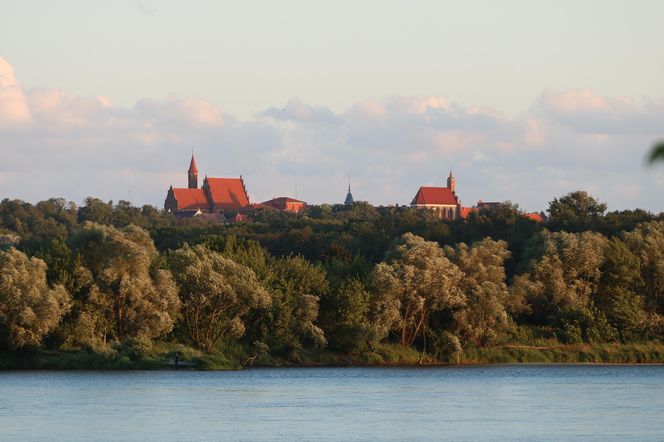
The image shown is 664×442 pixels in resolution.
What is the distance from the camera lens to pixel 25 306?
62.7 m

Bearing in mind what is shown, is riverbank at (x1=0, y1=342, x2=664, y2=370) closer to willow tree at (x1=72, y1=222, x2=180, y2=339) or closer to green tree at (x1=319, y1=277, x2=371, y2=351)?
green tree at (x1=319, y1=277, x2=371, y2=351)

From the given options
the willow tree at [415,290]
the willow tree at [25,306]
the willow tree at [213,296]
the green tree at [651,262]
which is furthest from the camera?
the green tree at [651,262]

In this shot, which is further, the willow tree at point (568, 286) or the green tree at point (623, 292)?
the green tree at point (623, 292)

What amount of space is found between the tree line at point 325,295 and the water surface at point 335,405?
2.72m

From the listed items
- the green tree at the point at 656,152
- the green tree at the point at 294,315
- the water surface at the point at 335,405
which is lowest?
the water surface at the point at 335,405

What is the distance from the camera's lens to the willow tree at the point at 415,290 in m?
69.7

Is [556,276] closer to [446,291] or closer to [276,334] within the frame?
[446,291]

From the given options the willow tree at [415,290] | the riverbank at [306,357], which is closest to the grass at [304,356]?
the riverbank at [306,357]

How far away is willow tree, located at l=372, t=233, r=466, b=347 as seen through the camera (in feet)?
229

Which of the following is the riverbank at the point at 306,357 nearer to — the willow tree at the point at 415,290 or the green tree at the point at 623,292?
the green tree at the point at 623,292

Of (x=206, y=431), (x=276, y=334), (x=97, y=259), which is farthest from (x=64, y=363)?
(x=206, y=431)

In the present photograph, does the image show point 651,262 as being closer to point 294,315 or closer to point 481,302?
point 481,302

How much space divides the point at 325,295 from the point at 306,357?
12.1ft

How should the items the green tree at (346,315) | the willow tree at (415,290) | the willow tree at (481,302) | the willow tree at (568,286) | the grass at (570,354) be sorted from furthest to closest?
the willow tree at (568,286) < the grass at (570,354) < the willow tree at (481,302) < the willow tree at (415,290) < the green tree at (346,315)
